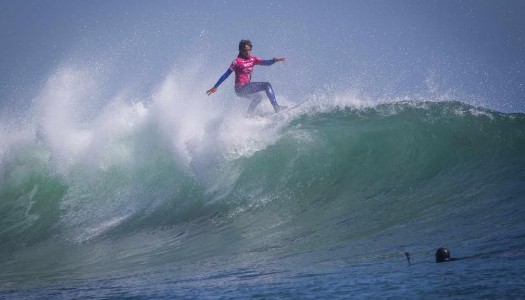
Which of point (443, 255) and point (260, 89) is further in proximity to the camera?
point (260, 89)

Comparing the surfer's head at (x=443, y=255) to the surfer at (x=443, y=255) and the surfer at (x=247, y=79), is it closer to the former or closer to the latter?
the surfer at (x=443, y=255)

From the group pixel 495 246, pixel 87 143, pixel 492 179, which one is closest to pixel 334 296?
pixel 495 246

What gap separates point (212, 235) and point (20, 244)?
5.32 m

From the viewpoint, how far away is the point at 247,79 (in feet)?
37.3

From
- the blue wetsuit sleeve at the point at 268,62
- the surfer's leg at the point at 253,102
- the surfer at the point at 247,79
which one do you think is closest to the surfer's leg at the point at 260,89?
the surfer at the point at 247,79

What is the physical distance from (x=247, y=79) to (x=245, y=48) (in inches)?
30.3

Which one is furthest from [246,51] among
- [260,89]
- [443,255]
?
[443,255]

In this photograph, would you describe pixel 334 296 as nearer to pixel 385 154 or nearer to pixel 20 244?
pixel 385 154

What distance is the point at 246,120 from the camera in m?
11.2

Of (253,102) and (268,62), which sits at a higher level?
(268,62)

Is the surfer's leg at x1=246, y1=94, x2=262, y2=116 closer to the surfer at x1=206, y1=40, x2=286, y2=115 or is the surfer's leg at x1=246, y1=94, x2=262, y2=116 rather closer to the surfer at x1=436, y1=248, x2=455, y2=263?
the surfer at x1=206, y1=40, x2=286, y2=115

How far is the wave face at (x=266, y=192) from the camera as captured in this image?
425cm

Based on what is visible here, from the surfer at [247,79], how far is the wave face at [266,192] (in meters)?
0.54

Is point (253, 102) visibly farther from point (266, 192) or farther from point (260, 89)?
point (266, 192)
